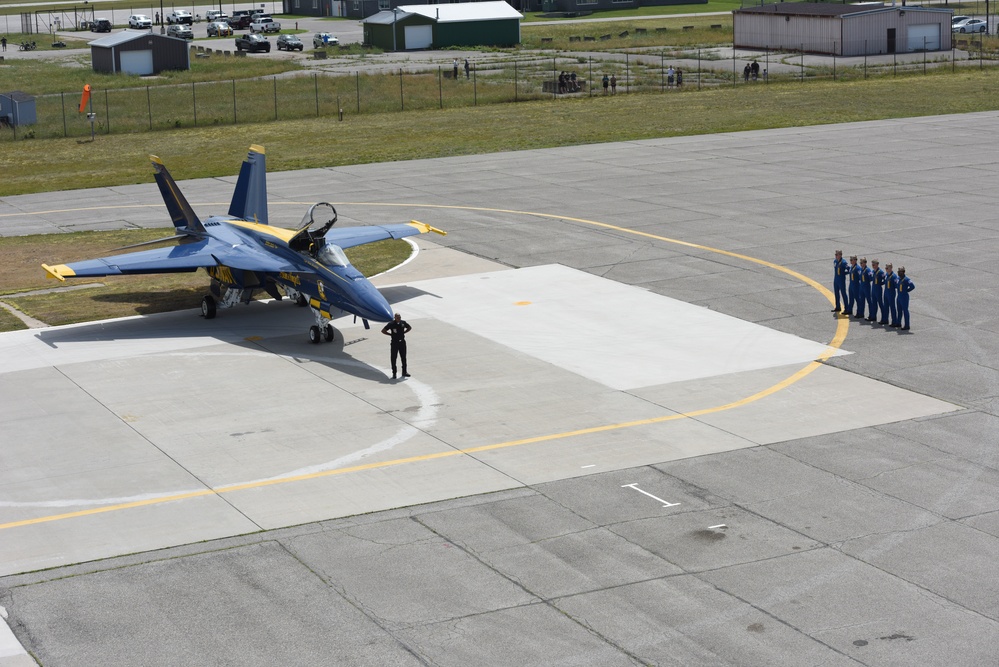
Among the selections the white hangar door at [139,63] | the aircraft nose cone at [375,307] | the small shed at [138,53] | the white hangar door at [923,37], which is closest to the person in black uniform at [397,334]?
the aircraft nose cone at [375,307]

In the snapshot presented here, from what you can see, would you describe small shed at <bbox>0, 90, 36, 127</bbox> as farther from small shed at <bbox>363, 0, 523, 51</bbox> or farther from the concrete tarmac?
small shed at <bbox>363, 0, 523, 51</bbox>

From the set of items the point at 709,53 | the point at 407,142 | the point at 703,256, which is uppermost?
the point at 709,53

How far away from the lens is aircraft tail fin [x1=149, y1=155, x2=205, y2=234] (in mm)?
37844

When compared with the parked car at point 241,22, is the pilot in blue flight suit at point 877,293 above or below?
below

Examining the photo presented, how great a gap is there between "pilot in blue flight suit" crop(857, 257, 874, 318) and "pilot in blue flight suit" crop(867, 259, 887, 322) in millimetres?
144

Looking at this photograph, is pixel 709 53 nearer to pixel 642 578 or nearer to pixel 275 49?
pixel 275 49

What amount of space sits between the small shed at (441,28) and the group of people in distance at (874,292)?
9924 cm

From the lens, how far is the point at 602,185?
54531 mm

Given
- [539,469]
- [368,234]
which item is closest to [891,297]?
[539,469]

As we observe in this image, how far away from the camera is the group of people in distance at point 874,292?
1271 inches

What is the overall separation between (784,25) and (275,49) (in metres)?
56.7

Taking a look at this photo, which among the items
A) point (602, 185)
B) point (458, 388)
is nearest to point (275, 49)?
point (602, 185)

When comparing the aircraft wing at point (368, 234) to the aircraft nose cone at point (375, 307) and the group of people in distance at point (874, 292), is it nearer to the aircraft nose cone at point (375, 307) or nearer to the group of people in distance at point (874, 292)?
the aircraft nose cone at point (375, 307)

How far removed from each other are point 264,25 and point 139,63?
52.0m
